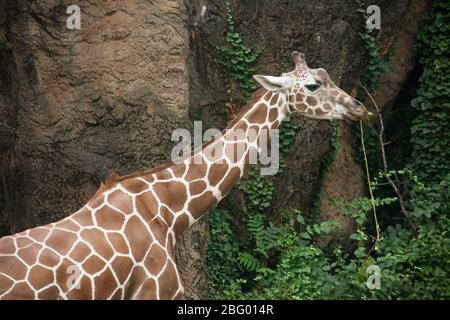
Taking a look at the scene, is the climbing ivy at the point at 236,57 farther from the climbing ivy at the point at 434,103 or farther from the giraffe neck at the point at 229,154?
the climbing ivy at the point at 434,103

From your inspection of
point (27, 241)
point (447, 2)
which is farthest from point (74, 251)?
point (447, 2)

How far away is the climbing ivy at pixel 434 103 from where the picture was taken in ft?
38.2

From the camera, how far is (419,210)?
10.3m

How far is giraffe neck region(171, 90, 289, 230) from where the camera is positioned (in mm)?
7984

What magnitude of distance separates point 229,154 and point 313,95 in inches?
40.6

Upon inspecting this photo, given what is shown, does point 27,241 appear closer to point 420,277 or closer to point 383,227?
point 420,277

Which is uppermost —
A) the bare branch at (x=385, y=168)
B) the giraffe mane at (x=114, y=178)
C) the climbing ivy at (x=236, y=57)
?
the climbing ivy at (x=236, y=57)

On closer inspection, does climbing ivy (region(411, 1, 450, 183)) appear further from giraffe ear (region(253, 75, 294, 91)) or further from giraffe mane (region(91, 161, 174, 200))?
giraffe mane (region(91, 161, 174, 200))

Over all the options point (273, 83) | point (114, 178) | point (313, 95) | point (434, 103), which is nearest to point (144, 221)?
point (114, 178)

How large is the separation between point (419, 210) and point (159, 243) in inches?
155

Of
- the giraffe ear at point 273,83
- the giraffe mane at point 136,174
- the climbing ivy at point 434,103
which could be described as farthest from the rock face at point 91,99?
the climbing ivy at point 434,103

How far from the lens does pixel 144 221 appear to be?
25.0ft

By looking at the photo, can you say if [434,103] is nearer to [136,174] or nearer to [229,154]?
[229,154]

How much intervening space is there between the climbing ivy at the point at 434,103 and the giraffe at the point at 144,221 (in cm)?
338
